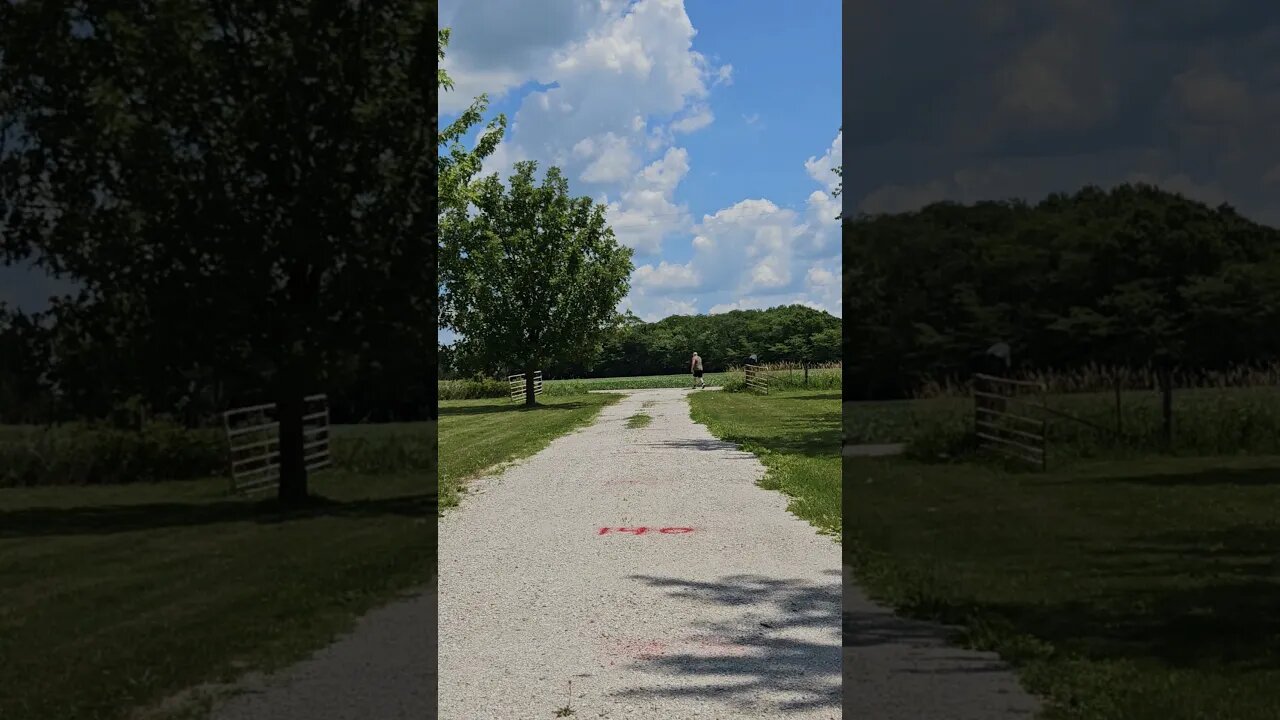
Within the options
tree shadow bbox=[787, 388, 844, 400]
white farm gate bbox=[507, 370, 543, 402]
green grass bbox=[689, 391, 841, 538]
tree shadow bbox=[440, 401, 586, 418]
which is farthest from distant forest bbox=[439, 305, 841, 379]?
green grass bbox=[689, 391, 841, 538]

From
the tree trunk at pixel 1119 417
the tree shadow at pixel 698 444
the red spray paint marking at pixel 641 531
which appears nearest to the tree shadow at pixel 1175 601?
the tree trunk at pixel 1119 417

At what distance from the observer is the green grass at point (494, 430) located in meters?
16.5

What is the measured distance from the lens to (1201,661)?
4.96 m

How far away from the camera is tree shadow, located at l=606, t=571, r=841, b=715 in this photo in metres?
5.42

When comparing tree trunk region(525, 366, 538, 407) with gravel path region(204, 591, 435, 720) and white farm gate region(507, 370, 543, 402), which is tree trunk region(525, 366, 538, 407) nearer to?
white farm gate region(507, 370, 543, 402)

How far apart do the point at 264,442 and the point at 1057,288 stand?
348 centimetres

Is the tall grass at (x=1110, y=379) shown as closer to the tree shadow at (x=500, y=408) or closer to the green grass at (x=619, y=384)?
the tree shadow at (x=500, y=408)

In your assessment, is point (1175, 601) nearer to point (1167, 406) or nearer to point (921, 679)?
point (1167, 406)

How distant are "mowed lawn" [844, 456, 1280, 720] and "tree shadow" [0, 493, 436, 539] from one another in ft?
8.30

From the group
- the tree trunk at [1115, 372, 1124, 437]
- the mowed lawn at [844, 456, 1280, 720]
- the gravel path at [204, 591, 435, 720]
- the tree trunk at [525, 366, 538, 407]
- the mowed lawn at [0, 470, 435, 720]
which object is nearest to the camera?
the mowed lawn at [0, 470, 435, 720]

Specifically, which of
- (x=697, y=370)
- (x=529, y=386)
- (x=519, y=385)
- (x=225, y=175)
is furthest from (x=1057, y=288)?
(x=697, y=370)

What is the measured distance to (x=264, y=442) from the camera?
13.2 ft

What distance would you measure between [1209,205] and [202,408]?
423 cm

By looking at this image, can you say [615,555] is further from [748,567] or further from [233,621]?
[233,621]
